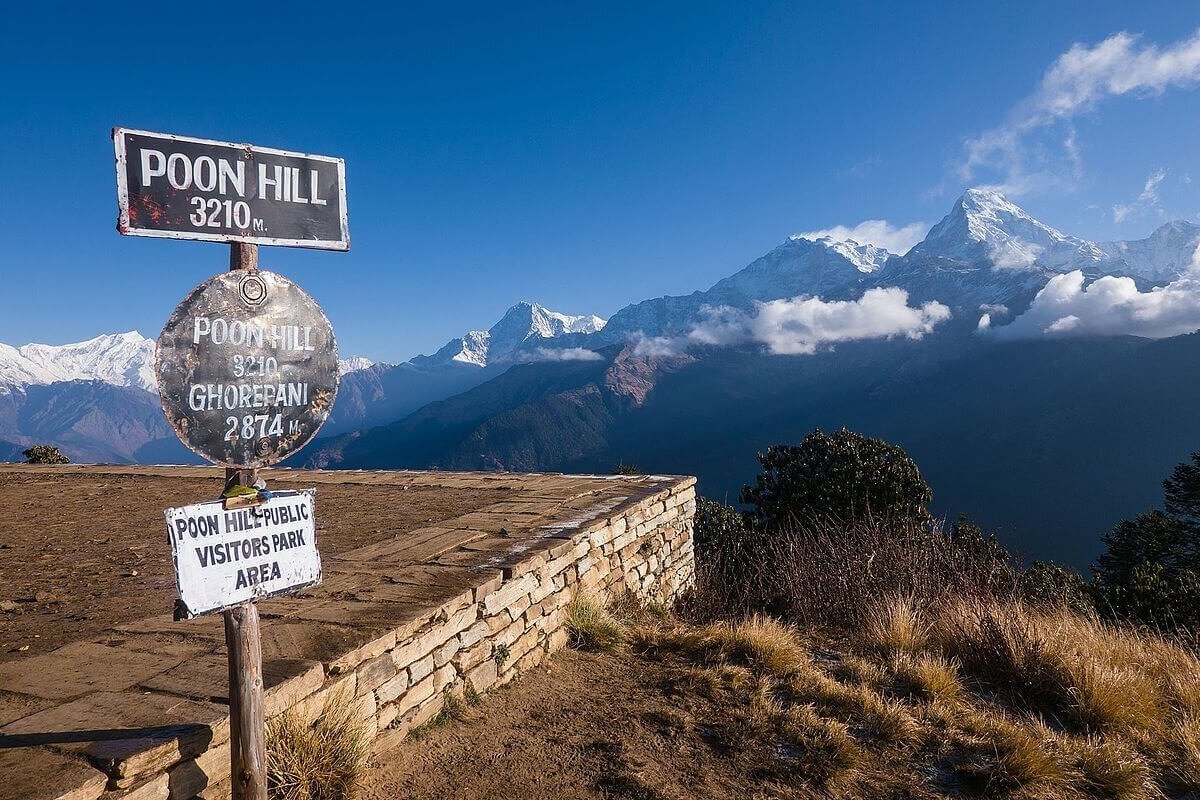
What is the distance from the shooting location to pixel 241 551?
2.00 metres

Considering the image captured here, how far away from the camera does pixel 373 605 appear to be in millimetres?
3625

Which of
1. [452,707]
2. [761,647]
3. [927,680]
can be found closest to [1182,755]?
[927,680]

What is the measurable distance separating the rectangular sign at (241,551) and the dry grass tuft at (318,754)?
2.88 ft

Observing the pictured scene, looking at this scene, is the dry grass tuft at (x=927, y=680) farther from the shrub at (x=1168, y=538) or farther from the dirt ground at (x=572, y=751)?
the shrub at (x=1168, y=538)

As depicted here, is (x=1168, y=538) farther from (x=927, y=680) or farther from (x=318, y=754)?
(x=318, y=754)

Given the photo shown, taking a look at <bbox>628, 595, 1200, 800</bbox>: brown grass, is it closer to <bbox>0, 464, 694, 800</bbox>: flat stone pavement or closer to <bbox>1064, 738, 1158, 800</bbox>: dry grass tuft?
<bbox>1064, 738, 1158, 800</bbox>: dry grass tuft

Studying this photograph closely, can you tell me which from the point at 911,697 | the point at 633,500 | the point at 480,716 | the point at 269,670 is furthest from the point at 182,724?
the point at 633,500

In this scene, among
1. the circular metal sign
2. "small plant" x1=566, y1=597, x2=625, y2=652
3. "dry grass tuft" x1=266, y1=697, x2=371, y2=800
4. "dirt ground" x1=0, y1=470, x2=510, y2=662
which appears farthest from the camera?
"small plant" x1=566, y1=597, x2=625, y2=652

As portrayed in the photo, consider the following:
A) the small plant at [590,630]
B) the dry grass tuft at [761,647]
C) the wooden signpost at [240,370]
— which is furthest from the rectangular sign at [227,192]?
the dry grass tuft at [761,647]

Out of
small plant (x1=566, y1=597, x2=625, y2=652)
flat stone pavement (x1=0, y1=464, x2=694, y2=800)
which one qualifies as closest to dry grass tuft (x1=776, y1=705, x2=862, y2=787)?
small plant (x1=566, y1=597, x2=625, y2=652)

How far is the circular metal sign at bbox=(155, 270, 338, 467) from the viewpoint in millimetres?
1956

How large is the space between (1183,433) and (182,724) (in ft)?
634

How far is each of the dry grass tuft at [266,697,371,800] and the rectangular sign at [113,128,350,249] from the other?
6.48 feet

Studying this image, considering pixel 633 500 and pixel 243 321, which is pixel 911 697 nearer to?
pixel 633 500
